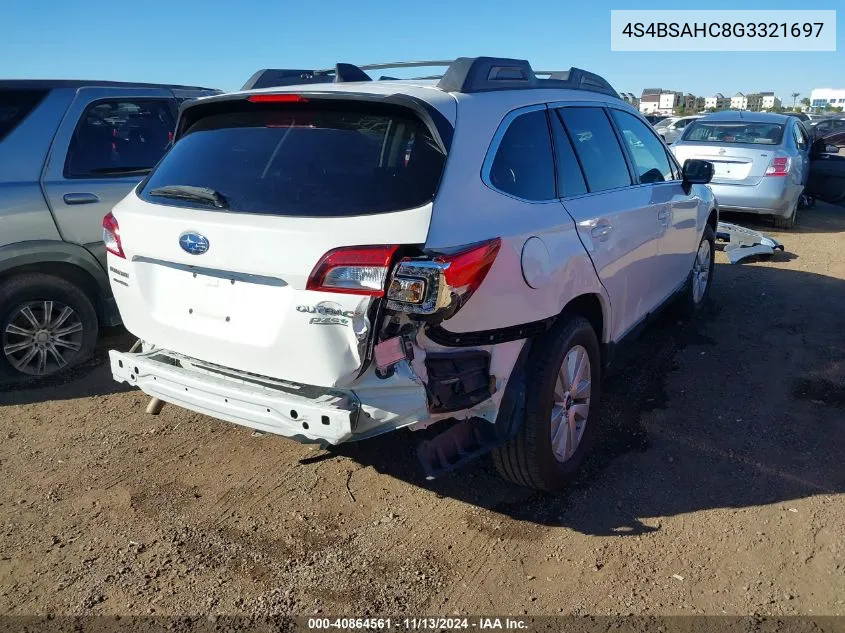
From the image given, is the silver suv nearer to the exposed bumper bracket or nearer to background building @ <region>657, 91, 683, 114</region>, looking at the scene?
the exposed bumper bracket

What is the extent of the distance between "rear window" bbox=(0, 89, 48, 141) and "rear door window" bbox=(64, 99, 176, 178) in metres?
0.31

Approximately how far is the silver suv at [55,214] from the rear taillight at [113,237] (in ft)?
5.01

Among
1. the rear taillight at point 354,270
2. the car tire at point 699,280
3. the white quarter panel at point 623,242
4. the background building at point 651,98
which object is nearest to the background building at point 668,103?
the background building at point 651,98

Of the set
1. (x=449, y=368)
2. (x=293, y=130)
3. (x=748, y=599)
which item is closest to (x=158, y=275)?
(x=293, y=130)

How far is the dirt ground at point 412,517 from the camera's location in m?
2.64

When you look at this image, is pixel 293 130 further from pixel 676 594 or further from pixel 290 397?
pixel 676 594

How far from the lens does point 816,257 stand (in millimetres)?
8430

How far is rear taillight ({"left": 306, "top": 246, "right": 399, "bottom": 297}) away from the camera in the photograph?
7.80 ft

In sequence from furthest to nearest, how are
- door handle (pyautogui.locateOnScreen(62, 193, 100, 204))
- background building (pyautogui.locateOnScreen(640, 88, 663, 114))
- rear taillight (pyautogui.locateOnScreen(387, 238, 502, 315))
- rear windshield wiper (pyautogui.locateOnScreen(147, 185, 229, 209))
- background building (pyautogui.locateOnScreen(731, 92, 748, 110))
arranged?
background building (pyautogui.locateOnScreen(731, 92, 748, 110)) < background building (pyautogui.locateOnScreen(640, 88, 663, 114)) < door handle (pyautogui.locateOnScreen(62, 193, 100, 204)) < rear windshield wiper (pyautogui.locateOnScreen(147, 185, 229, 209)) < rear taillight (pyautogui.locateOnScreen(387, 238, 502, 315))

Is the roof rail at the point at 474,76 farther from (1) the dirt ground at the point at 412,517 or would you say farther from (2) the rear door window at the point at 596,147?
(1) the dirt ground at the point at 412,517

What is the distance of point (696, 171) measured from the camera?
4.88 meters

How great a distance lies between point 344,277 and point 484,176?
758 millimetres

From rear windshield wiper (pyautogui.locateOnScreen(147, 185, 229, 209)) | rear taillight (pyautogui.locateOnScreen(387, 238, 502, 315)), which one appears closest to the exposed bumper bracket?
rear taillight (pyautogui.locateOnScreen(387, 238, 502, 315))

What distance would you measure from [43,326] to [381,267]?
10.6 ft
